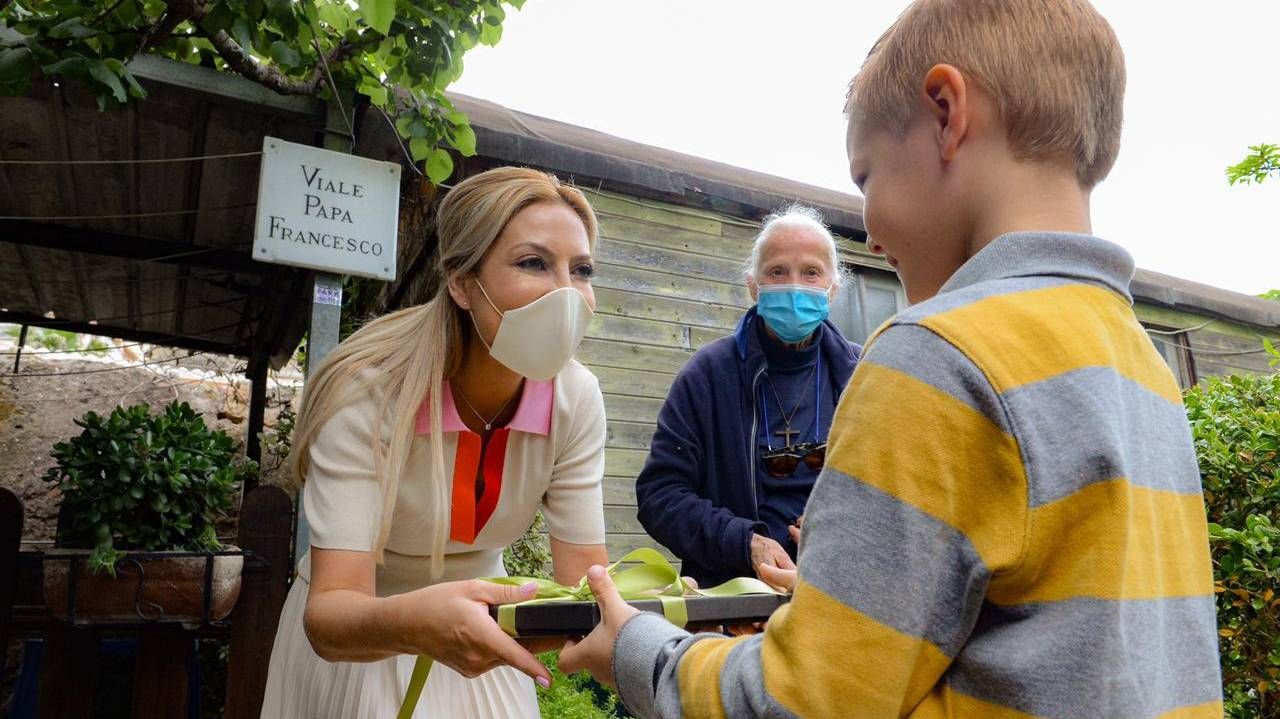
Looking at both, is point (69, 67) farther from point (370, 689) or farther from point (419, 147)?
point (370, 689)

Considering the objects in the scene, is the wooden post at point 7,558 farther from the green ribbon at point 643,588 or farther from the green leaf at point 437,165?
the green ribbon at point 643,588

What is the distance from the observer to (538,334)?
2.09 meters

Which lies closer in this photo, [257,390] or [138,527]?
[138,527]

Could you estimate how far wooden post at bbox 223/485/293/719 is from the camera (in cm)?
367

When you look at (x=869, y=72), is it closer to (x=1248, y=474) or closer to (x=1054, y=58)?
(x=1054, y=58)

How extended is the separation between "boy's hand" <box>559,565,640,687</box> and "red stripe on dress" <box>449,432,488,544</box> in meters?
0.84

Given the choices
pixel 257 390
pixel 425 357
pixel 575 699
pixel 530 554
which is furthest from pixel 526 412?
pixel 257 390

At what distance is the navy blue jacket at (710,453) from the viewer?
2855 millimetres

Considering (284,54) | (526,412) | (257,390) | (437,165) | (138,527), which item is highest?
(284,54)

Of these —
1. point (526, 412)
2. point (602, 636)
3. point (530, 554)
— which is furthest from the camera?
point (530, 554)

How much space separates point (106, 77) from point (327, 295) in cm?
127

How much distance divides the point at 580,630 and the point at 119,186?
5.18 m

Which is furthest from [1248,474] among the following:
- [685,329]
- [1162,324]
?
[1162,324]

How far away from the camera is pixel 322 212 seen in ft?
12.5
